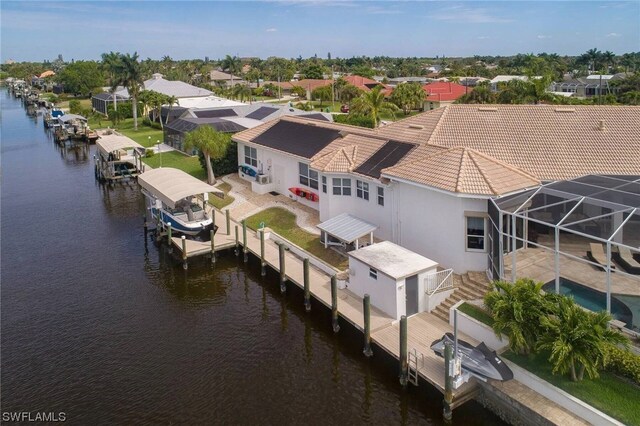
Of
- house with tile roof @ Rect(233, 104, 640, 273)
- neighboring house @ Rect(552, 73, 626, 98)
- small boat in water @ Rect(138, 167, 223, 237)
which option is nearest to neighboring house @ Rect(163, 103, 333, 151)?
small boat in water @ Rect(138, 167, 223, 237)

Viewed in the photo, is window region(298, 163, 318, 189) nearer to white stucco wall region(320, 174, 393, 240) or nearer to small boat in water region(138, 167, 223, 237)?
white stucco wall region(320, 174, 393, 240)

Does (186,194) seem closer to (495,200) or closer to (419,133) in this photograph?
(419,133)

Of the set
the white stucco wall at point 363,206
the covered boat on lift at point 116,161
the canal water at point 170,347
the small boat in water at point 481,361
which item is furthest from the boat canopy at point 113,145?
the small boat in water at point 481,361

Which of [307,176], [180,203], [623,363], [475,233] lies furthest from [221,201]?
[623,363]

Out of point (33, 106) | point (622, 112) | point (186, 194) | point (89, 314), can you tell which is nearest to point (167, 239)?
point (186, 194)

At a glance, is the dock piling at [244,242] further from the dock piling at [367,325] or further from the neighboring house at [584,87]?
the neighboring house at [584,87]

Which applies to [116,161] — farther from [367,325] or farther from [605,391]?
[605,391]
